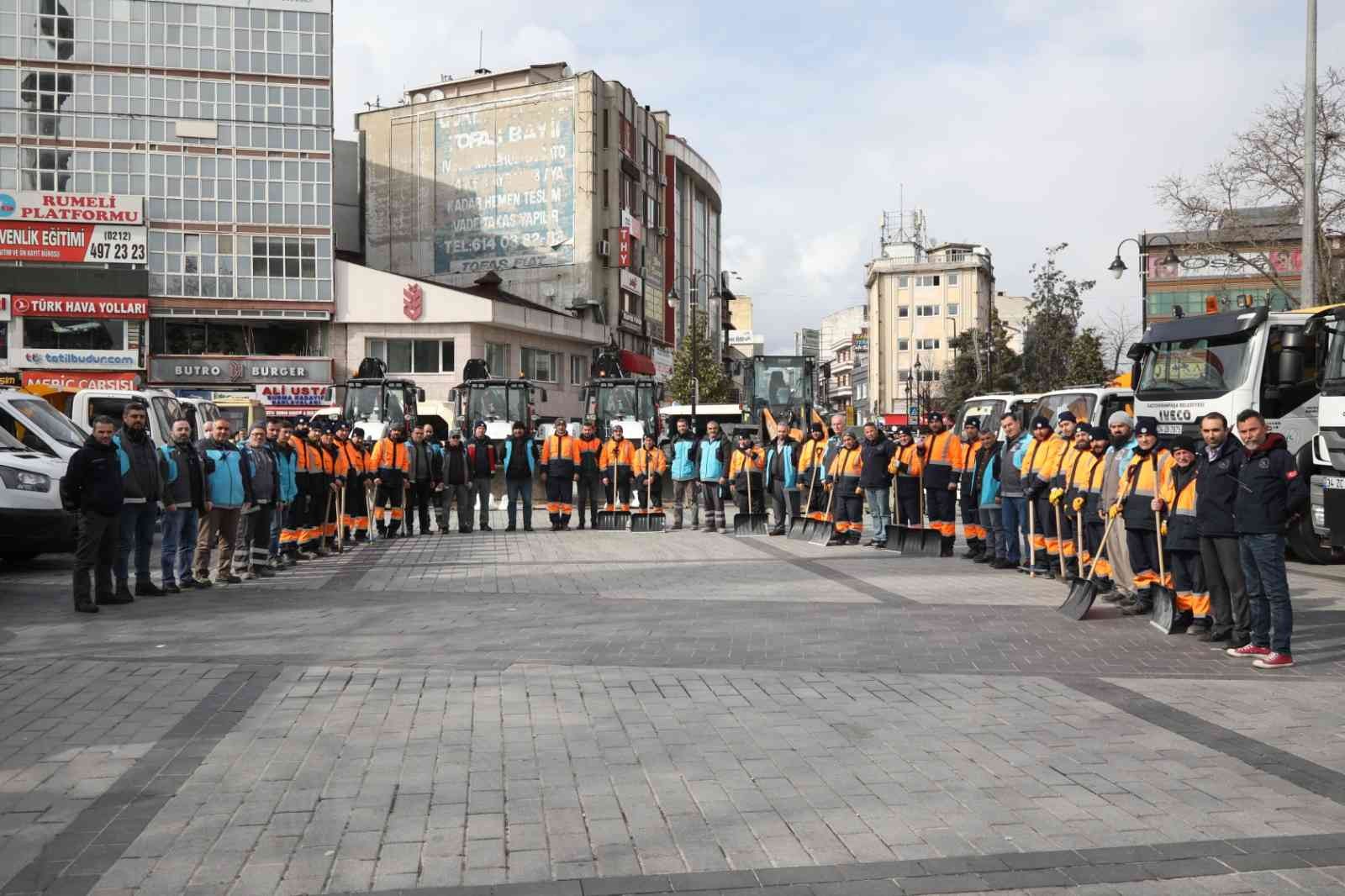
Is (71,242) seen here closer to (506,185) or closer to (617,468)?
(506,185)

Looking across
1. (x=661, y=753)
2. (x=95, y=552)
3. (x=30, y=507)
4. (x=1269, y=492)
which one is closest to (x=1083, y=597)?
(x=1269, y=492)

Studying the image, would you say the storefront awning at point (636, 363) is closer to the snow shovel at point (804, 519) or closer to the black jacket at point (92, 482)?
the snow shovel at point (804, 519)

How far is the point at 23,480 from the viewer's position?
1390 centimetres

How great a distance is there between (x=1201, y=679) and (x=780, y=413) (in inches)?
922

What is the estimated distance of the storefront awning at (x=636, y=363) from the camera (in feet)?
214

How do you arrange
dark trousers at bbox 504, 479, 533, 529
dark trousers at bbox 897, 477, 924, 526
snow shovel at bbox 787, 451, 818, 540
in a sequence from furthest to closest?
dark trousers at bbox 504, 479, 533, 529, snow shovel at bbox 787, 451, 818, 540, dark trousers at bbox 897, 477, 924, 526

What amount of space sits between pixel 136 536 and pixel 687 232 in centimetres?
7410

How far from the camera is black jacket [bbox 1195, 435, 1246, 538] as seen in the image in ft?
29.9

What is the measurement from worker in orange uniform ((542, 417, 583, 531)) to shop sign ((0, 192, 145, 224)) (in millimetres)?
32409

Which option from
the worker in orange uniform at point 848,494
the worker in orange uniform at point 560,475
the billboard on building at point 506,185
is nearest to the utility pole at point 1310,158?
the worker in orange uniform at point 848,494

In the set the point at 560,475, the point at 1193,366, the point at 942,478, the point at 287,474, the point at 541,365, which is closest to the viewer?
the point at 287,474

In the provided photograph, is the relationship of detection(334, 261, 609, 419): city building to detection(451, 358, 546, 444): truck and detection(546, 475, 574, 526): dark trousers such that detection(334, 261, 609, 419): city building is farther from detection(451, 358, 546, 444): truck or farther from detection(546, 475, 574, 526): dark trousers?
detection(546, 475, 574, 526): dark trousers

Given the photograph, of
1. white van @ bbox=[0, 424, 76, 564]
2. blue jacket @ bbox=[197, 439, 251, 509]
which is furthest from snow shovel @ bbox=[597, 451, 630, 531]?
white van @ bbox=[0, 424, 76, 564]

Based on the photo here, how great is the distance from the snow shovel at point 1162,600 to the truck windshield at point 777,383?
68.6 ft
